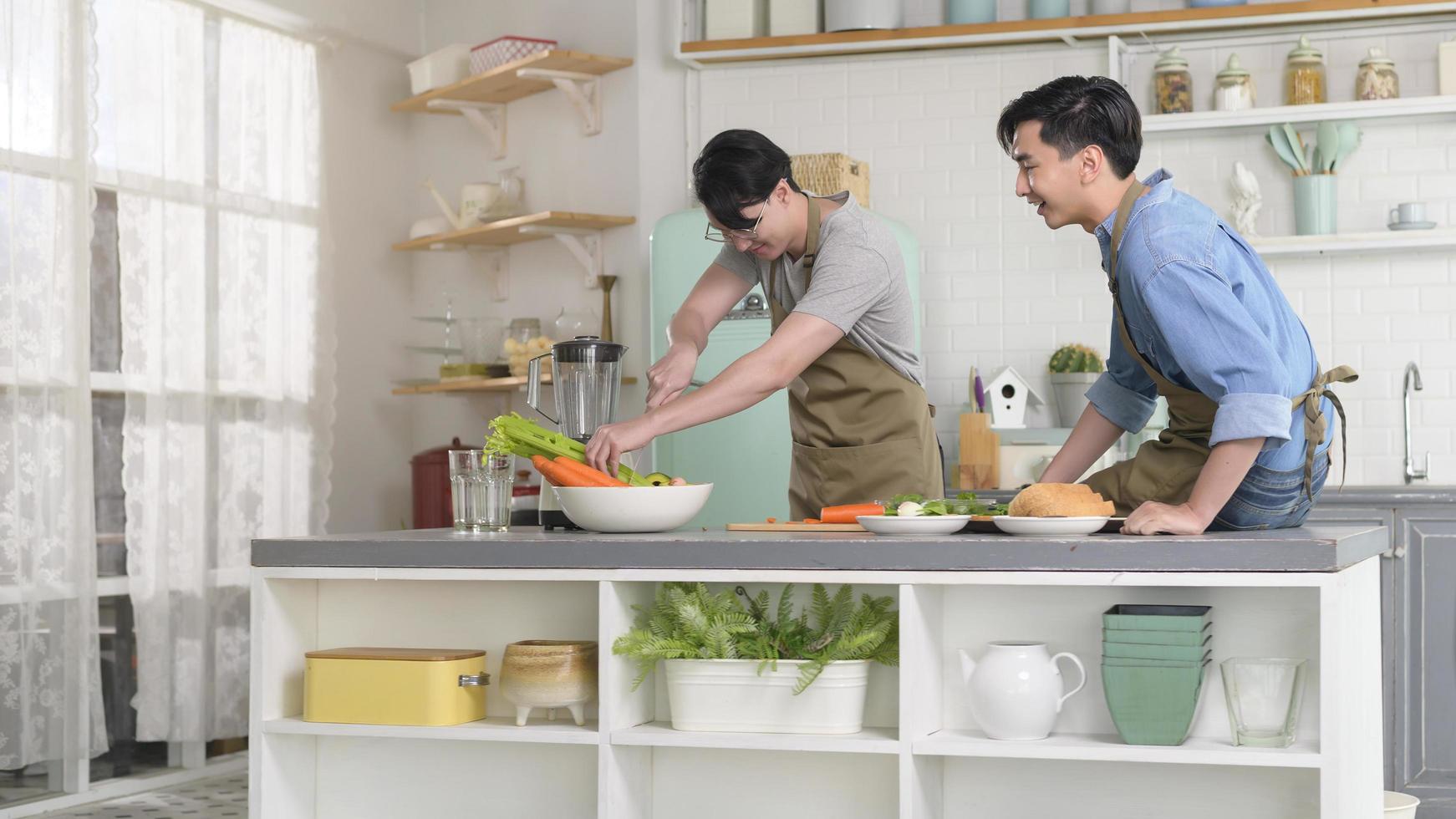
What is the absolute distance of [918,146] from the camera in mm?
5293

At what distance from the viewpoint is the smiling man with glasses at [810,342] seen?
276cm

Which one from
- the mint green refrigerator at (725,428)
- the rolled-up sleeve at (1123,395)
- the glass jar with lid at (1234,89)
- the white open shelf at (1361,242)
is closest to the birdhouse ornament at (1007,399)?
the mint green refrigerator at (725,428)

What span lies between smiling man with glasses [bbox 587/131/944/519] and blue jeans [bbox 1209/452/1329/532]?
0.84 m

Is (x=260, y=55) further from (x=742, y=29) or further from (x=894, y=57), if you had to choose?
(x=894, y=57)

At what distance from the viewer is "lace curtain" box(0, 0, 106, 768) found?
14.1 ft

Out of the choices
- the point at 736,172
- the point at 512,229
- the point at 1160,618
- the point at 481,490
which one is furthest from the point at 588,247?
the point at 1160,618

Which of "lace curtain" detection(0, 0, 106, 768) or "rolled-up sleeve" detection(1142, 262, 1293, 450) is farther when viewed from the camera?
"lace curtain" detection(0, 0, 106, 768)

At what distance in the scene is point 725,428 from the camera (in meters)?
4.84

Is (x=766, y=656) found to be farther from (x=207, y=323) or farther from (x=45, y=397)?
(x=207, y=323)

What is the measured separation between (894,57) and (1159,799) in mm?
3618

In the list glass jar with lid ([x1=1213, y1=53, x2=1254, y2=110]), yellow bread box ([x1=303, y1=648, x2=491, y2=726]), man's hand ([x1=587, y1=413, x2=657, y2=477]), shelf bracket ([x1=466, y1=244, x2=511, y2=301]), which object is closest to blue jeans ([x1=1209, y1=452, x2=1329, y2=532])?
man's hand ([x1=587, y1=413, x2=657, y2=477])

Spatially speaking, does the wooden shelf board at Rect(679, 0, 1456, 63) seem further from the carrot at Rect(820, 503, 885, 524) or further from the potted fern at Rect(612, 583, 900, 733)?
the potted fern at Rect(612, 583, 900, 733)

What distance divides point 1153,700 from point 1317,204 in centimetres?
324

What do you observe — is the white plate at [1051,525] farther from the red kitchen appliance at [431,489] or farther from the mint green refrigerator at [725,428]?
the red kitchen appliance at [431,489]
